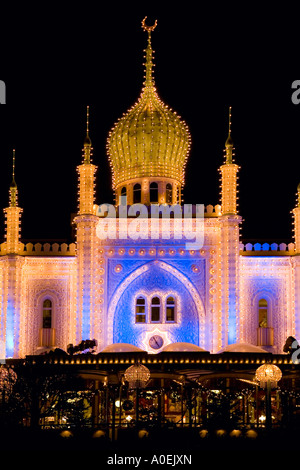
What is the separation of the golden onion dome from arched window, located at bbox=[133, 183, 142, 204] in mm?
517

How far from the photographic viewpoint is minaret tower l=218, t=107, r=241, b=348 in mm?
42094

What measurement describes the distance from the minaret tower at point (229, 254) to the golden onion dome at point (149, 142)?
3.68 meters

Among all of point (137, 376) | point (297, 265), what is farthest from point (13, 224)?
point (137, 376)

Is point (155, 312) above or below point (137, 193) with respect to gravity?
below

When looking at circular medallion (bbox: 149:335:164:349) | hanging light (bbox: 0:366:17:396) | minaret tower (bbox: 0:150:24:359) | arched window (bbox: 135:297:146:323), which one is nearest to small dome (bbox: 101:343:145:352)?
circular medallion (bbox: 149:335:164:349)

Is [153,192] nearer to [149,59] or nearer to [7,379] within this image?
[149,59]

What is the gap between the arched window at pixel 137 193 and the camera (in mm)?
46531

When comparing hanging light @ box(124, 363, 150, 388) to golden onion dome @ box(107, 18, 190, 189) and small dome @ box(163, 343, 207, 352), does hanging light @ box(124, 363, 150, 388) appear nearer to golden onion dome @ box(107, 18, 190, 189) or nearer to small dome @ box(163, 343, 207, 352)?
small dome @ box(163, 343, 207, 352)

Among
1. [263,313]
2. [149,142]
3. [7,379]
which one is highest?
[149,142]

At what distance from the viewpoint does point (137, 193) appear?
46.7 meters

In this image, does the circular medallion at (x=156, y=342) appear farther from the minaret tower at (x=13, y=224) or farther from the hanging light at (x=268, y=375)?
the hanging light at (x=268, y=375)

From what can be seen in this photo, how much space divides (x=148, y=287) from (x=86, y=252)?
10.7 ft

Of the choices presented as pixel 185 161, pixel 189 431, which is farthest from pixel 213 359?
pixel 185 161

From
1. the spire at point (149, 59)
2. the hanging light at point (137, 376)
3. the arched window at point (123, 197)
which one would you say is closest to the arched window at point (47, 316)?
the arched window at point (123, 197)
